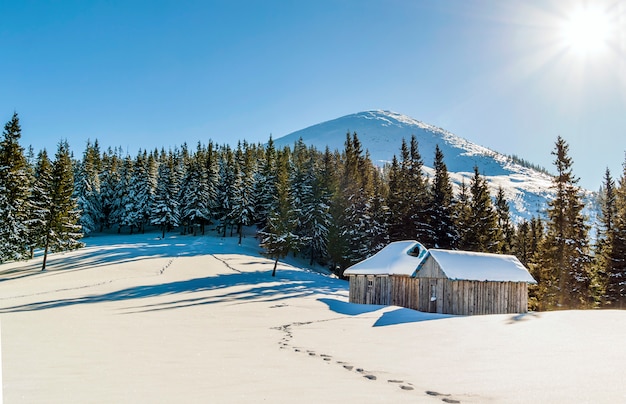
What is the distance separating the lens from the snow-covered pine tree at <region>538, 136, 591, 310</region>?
35.8 meters

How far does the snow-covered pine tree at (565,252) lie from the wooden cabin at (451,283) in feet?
23.2

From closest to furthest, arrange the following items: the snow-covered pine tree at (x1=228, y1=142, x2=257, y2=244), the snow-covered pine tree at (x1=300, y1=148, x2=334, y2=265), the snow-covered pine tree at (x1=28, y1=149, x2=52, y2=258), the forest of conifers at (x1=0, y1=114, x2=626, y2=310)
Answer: the forest of conifers at (x1=0, y1=114, x2=626, y2=310)
the snow-covered pine tree at (x1=28, y1=149, x2=52, y2=258)
the snow-covered pine tree at (x1=300, y1=148, x2=334, y2=265)
the snow-covered pine tree at (x1=228, y1=142, x2=257, y2=244)

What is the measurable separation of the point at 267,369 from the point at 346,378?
1.86 metres

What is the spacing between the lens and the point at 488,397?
6.64m

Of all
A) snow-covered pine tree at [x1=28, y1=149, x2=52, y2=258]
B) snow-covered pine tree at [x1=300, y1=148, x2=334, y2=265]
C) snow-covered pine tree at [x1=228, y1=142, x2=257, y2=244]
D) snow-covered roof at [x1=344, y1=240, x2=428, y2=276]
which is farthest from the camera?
snow-covered pine tree at [x1=228, y1=142, x2=257, y2=244]

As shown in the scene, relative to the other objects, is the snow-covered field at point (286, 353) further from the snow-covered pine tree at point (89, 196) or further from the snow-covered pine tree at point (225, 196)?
the snow-covered pine tree at point (89, 196)

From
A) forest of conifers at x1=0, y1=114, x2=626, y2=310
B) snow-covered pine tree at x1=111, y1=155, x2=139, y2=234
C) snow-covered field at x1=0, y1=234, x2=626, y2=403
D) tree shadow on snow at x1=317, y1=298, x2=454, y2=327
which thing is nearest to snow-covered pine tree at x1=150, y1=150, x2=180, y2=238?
forest of conifers at x1=0, y1=114, x2=626, y2=310

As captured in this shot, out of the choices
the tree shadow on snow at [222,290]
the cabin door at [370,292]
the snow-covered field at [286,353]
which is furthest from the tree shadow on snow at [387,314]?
the tree shadow on snow at [222,290]

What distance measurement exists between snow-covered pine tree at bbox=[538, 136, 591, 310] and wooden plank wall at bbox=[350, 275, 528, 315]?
7976 millimetres

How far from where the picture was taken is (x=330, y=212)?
6594cm

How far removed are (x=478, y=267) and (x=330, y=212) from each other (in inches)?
1473

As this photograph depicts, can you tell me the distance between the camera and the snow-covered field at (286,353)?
686cm

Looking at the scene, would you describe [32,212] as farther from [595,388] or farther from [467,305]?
[595,388]

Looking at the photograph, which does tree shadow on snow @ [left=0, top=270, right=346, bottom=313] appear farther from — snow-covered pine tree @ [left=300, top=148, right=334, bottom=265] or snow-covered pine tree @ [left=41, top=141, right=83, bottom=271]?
snow-covered pine tree @ [left=41, top=141, right=83, bottom=271]
